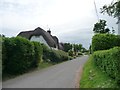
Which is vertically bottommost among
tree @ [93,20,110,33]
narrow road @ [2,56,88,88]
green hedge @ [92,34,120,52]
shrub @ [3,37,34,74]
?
narrow road @ [2,56,88,88]

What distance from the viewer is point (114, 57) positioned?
1155cm

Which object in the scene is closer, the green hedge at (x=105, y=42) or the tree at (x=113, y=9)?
the tree at (x=113, y=9)

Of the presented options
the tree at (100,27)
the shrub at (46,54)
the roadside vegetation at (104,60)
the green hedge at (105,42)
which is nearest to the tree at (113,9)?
the roadside vegetation at (104,60)

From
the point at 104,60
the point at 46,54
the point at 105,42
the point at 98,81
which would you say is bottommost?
the point at 98,81

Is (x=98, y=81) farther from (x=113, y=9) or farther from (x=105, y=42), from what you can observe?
(x=105, y=42)

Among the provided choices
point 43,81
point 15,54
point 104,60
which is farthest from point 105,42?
point 104,60

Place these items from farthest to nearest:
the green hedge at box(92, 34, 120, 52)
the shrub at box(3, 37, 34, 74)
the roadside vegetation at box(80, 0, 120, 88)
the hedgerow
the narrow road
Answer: the green hedge at box(92, 34, 120, 52) → the shrub at box(3, 37, 34, 74) → the hedgerow → the narrow road → the roadside vegetation at box(80, 0, 120, 88)

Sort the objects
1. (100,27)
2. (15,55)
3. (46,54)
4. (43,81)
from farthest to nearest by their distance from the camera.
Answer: (100,27) < (46,54) < (15,55) < (43,81)

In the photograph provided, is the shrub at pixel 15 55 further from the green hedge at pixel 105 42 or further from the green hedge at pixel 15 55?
the green hedge at pixel 105 42

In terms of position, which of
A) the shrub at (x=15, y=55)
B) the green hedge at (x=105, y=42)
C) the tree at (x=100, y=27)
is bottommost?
the shrub at (x=15, y=55)

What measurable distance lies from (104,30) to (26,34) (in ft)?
71.8

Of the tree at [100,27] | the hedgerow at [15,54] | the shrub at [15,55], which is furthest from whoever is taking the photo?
the tree at [100,27]

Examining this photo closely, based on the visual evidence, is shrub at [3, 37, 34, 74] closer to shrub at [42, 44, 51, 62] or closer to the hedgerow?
the hedgerow

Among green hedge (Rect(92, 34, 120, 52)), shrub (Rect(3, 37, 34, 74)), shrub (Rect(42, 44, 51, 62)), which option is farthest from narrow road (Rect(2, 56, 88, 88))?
shrub (Rect(42, 44, 51, 62))
